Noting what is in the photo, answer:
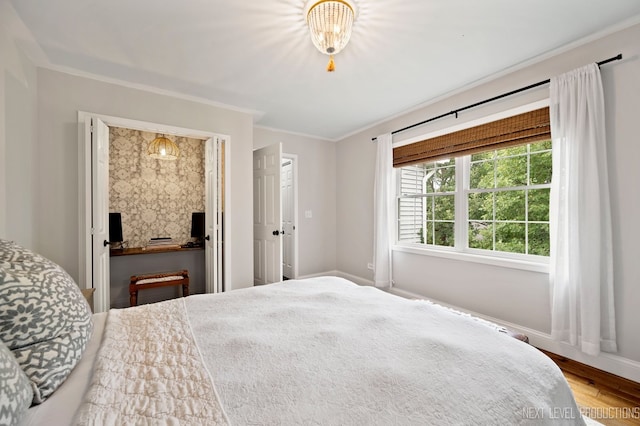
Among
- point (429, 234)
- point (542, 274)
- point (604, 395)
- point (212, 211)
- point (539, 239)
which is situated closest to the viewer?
point (604, 395)

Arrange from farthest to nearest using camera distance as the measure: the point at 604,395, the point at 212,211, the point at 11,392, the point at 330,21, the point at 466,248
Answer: the point at 212,211 → the point at 466,248 → the point at 604,395 → the point at 330,21 → the point at 11,392

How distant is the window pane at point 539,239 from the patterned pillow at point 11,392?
3.35 meters

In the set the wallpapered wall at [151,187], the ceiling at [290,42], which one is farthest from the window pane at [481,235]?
the wallpapered wall at [151,187]

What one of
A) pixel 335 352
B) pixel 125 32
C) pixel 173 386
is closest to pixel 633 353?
pixel 335 352

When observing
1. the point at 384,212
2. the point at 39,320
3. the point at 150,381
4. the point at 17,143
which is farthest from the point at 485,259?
the point at 17,143

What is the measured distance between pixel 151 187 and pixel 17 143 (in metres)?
1.76

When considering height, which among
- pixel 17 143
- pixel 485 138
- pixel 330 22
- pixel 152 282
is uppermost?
pixel 330 22

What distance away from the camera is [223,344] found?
3.67 feet

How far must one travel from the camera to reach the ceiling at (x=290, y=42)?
1830 millimetres

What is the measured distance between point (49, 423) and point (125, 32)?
2.43m

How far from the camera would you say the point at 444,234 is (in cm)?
342

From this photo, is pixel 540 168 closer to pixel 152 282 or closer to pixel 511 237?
pixel 511 237

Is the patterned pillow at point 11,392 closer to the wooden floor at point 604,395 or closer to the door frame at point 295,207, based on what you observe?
the wooden floor at point 604,395

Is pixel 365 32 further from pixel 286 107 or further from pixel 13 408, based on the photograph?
pixel 13 408
